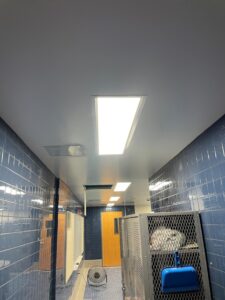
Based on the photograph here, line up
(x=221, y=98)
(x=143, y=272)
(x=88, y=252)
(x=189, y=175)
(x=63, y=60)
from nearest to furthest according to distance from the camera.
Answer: (x=63, y=60) < (x=221, y=98) < (x=143, y=272) < (x=189, y=175) < (x=88, y=252)

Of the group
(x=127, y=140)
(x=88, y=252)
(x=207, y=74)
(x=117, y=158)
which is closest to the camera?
(x=207, y=74)

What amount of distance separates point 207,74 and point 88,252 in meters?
9.12

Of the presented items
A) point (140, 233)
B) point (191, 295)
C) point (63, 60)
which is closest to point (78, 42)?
point (63, 60)

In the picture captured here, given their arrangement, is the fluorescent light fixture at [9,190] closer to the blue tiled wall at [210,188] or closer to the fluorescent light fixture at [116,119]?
the fluorescent light fixture at [116,119]

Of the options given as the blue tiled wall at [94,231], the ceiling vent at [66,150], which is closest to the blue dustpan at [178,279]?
the ceiling vent at [66,150]

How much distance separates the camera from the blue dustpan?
4.92 feet

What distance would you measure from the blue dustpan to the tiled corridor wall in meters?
1.04

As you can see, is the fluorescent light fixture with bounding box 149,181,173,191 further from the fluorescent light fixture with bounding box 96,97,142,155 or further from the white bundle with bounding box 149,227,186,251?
the fluorescent light fixture with bounding box 96,97,142,155

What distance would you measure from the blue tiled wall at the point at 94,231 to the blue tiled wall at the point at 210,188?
7.27 m

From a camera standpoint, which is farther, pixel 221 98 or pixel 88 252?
pixel 88 252

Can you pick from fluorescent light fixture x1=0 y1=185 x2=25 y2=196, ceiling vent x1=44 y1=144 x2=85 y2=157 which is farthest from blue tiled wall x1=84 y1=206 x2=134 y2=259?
fluorescent light fixture x1=0 y1=185 x2=25 y2=196

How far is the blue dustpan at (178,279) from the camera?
59.1 inches

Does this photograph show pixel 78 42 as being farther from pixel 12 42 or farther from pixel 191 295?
pixel 191 295

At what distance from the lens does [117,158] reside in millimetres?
2258
